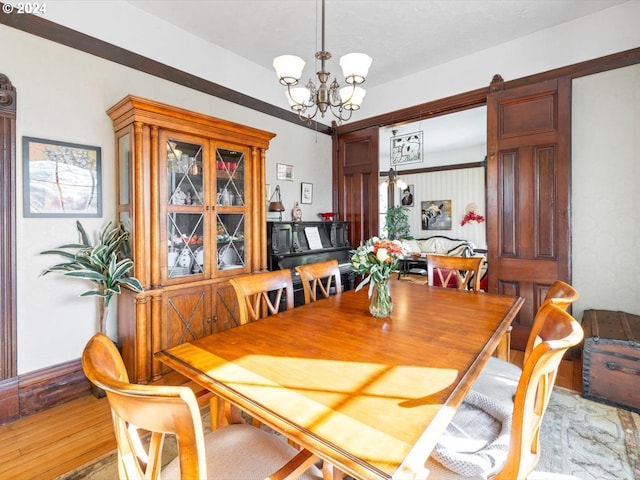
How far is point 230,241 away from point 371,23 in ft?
7.81

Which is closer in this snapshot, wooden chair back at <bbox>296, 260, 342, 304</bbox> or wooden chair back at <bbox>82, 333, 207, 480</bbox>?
wooden chair back at <bbox>82, 333, 207, 480</bbox>

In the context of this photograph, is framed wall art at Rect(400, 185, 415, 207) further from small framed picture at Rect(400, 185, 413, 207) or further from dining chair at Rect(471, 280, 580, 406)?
dining chair at Rect(471, 280, 580, 406)

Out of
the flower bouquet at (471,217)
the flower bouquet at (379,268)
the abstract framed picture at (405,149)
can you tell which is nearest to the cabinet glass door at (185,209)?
the flower bouquet at (379,268)

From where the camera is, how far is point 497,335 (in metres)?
1.41

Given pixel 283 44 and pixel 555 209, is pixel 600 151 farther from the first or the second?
pixel 283 44

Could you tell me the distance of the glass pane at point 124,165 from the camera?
2.44 meters

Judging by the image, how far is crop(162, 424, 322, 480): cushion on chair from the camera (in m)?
1.00

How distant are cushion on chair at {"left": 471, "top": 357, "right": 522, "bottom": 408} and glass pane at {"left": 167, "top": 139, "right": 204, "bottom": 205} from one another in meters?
2.34

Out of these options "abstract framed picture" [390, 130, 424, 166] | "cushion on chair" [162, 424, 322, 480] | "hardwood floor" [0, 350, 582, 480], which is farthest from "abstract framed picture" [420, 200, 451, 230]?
"cushion on chair" [162, 424, 322, 480]

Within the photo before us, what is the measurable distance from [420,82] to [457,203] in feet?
14.8

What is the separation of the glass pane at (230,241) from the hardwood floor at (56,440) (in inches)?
53.2

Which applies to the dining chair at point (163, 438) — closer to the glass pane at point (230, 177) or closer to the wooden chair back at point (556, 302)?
the wooden chair back at point (556, 302)

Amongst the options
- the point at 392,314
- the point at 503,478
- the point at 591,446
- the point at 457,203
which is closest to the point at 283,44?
the point at 392,314

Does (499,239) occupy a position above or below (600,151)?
below
